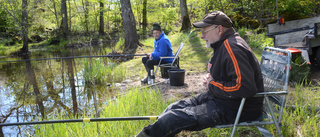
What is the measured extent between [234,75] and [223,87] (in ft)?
0.50

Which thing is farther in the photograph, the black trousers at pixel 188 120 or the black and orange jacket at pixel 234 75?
the black trousers at pixel 188 120

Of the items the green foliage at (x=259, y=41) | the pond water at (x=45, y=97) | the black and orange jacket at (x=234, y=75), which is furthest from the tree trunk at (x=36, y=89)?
the green foliage at (x=259, y=41)

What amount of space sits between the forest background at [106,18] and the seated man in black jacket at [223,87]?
9.24 ft

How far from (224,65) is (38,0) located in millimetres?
17352

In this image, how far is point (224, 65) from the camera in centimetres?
174

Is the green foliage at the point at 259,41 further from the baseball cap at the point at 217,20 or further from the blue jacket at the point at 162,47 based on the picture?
the baseball cap at the point at 217,20

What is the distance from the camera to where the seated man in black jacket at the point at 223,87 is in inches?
64.6

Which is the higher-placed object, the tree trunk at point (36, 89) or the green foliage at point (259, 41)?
the green foliage at point (259, 41)

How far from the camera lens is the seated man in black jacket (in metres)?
1.64

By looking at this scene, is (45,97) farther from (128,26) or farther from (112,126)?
(128,26)

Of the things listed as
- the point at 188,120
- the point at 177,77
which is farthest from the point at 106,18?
the point at 188,120

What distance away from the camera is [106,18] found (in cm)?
2494

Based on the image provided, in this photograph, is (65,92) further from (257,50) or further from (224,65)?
(257,50)

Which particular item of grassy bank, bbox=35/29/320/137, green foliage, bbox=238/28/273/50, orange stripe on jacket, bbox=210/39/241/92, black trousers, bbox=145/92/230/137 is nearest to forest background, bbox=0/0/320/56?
green foliage, bbox=238/28/273/50
